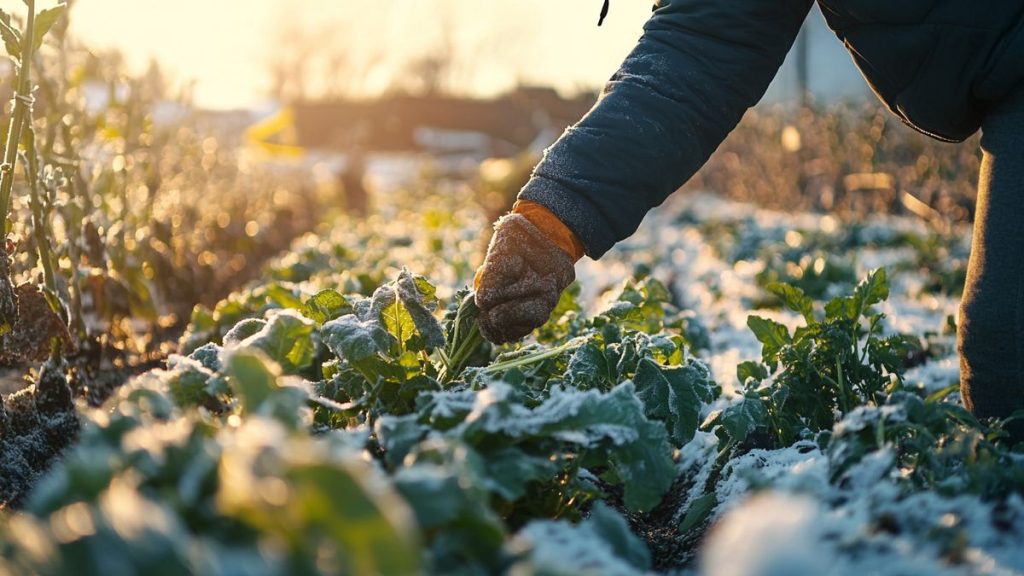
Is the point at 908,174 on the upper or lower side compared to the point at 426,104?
upper

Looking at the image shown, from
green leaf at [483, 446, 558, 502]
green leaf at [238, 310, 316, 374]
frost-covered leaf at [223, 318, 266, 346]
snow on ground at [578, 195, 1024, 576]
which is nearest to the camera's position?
snow on ground at [578, 195, 1024, 576]

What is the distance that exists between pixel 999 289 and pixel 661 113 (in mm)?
853

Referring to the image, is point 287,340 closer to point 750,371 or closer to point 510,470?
point 510,470

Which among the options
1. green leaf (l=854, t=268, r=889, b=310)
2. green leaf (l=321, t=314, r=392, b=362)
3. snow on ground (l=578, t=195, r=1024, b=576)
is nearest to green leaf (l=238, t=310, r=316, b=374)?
green leaf (l=321, t=314, r=392, b=362)

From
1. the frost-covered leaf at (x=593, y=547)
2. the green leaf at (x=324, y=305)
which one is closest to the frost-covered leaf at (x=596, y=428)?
the frost-covered leaf at (x=593, y=547)

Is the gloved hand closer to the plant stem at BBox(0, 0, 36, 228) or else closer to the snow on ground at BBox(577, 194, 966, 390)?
the snow on ground at BBox(577, 194, 966, 390)

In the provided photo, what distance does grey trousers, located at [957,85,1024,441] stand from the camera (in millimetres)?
2041

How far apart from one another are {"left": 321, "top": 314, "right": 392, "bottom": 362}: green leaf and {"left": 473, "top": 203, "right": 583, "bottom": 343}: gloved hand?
0.37 m

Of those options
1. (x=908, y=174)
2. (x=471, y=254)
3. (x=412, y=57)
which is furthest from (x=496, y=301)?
(x=412, y=57)

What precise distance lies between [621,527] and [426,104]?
40019 mm

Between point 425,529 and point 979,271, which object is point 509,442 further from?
point 979,271

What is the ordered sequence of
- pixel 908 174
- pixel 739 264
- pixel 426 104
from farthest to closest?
pixel 426 104
pixel 908 174
pixel 739 264

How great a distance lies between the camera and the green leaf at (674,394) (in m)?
1.92

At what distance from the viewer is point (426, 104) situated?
132 feet
